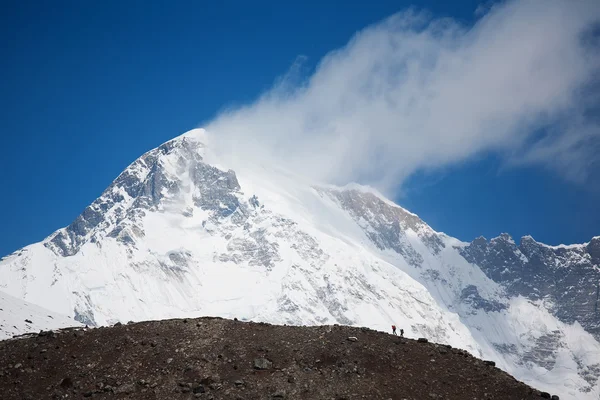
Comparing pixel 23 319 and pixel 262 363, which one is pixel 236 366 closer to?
pixel 262 363

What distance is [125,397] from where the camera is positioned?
30484mm

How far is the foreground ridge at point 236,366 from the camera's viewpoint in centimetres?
3114

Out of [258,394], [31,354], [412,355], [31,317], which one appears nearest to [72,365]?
[31,354]

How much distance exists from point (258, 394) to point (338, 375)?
184 inches

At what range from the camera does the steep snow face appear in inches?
1842

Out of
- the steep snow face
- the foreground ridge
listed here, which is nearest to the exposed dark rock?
the foreground ridge

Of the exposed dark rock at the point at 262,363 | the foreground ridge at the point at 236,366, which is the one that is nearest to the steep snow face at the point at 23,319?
the foreground ridge at the point at 236,366

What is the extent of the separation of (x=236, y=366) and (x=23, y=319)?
26.0 metres

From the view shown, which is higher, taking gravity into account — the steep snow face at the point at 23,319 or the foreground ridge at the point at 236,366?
the steep snow face at the point at 23,319

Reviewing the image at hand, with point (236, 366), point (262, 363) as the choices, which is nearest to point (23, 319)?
point (236, 366)

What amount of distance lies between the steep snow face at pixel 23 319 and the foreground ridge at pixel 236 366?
1134 cm

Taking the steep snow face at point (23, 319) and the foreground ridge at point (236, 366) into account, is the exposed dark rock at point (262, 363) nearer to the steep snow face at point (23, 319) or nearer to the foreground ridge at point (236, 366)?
the foreground ridge at point (236, 366)

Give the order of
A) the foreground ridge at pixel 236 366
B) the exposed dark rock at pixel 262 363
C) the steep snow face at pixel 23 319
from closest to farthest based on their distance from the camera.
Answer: the foreground ridge at pixel 236 366 < the exposed dark rock at pixel 262 363 < the steep snow face at pixel 23 319

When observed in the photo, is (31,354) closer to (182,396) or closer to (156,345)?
(156,345)
